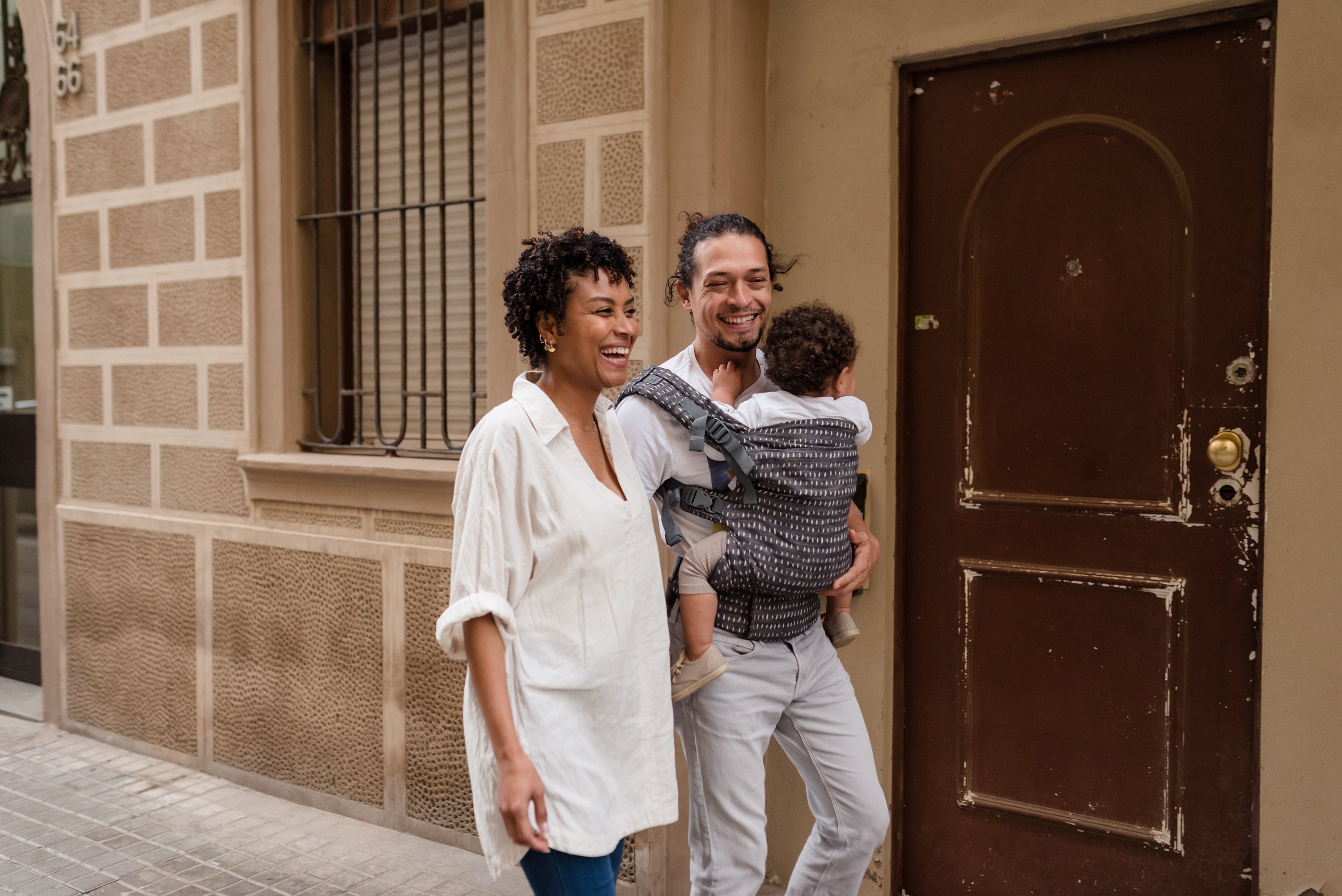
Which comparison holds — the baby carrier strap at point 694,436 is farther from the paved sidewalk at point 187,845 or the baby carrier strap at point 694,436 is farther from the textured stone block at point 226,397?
the textured stone block at point 226,397

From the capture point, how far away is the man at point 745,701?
2361mm

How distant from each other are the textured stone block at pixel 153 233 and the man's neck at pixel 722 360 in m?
3.45

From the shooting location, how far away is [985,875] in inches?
136

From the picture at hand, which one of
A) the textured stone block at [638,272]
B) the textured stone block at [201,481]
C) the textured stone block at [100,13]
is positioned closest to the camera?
the textured stone block at [638,272]

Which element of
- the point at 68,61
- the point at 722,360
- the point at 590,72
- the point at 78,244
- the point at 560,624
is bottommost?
the point at 560,624

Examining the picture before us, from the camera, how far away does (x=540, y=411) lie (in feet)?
6.61

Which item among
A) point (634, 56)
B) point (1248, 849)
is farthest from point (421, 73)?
point (1248, 849)

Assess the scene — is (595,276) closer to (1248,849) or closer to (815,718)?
(815,718)

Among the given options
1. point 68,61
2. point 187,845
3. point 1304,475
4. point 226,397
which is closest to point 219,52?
point 68,61

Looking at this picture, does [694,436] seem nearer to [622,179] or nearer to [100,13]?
[622,179]

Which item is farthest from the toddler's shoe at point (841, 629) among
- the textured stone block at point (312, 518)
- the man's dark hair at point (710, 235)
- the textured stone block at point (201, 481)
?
the textured stone block at point (201, 481)

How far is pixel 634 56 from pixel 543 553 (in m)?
2.29

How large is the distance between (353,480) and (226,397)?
938mm

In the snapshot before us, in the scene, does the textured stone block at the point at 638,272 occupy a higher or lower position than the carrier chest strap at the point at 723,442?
higher
